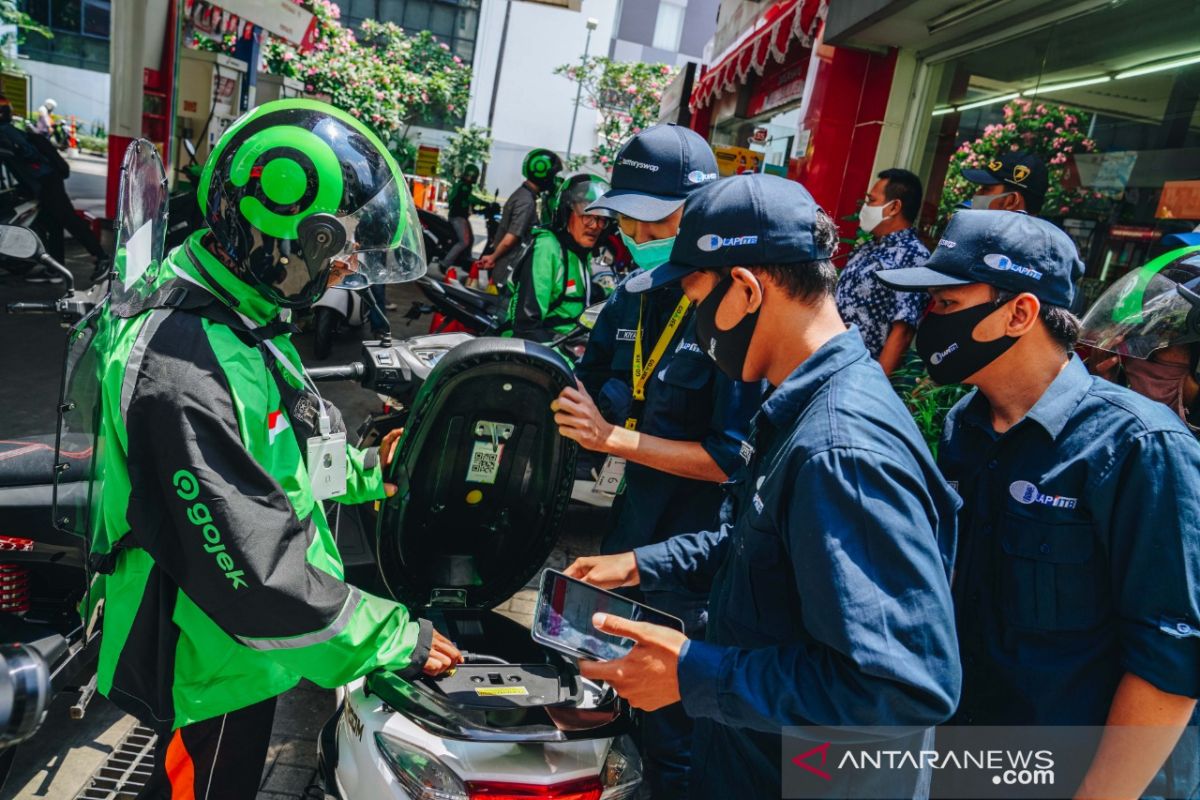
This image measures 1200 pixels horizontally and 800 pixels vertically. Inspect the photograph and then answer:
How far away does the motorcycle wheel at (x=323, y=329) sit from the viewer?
7.68 metres

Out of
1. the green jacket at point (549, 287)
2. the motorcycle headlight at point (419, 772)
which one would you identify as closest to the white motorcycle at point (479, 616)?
the motorcycle headlight at point (419, 772)

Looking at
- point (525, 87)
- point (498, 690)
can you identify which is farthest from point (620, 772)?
point (525, 87)

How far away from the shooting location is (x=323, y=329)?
7.69 meters

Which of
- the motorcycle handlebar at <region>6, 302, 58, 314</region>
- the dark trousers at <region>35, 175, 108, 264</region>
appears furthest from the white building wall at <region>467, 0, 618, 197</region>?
the motorcycle handlebar at <region>6, 302, 58, 314</region>

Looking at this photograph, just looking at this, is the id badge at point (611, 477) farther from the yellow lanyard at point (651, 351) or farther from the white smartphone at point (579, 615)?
the white smartphone at point (579, 615)

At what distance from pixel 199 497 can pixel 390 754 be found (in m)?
0.83

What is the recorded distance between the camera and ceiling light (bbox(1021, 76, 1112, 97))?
4902mm

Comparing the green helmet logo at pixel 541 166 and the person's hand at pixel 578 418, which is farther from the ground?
the green helmet logo at pixel 541 166

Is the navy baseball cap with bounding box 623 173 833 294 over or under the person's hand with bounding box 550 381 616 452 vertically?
→ over

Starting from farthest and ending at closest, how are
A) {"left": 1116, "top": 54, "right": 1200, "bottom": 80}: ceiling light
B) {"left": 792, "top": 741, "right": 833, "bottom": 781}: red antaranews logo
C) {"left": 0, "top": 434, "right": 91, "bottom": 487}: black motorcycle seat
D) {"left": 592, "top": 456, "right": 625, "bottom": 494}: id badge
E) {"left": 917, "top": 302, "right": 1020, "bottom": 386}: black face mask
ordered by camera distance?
{"left": 1116, "top": 54, "right": 1200, "bottom": 80}: ceiling light
{"left": 592, "top": 456, "right": 625, "bottom": 494}: id badge
{"left": 0, "top": 434, "right": 91, "bottom": 487}: black motorcycle seat
{"left": 917, "top": 302, "right": 1020, "bottom": 386}: black face mask
{"left": 792, "top": 741, "right": 833, "bottom": 781}: red antaranews logo

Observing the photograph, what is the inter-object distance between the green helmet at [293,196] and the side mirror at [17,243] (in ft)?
3.31

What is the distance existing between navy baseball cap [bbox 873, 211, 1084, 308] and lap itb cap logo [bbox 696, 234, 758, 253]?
0.53 metres

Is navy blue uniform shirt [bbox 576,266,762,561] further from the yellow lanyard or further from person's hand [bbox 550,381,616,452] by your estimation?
person's hand [bbox 550,381,616,452]

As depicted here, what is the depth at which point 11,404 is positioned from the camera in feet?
18.6
